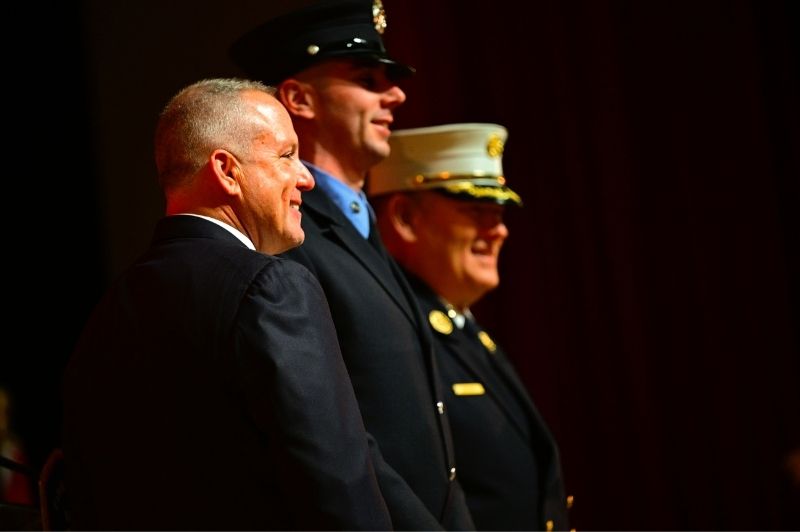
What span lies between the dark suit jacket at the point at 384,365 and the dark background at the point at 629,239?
118 cm

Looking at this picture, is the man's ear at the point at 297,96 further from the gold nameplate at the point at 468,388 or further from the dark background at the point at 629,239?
the dark background at the point at 629,239

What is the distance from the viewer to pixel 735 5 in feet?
11.5

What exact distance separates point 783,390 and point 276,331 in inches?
98.5

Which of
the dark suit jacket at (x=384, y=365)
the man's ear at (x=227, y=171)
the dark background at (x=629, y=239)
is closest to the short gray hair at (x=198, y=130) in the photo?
the man's ear at (x=227, y=171)

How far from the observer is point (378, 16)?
2.23 metres

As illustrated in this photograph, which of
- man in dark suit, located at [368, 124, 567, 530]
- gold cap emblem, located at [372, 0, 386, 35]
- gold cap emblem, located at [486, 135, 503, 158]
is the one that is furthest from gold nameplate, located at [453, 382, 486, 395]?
gold cap emblem, located at [372, 0, 386, 35]

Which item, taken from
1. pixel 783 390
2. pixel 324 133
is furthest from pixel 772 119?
pixel 324 133

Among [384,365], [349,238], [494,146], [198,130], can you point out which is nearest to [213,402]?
[198,130]

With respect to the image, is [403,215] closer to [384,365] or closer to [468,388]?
[468,388]

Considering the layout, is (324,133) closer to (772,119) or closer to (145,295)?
(145,295)

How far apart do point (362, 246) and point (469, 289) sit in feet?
1.97

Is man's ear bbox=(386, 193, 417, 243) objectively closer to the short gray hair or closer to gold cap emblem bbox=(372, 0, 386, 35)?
gold cap emblem bbox=(372, 0, 386, 35)

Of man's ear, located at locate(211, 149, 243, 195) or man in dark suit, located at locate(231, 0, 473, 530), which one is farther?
man in dark suit, located at locate(231, 0, 473, 530)

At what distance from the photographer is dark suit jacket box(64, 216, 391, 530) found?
1.37m
